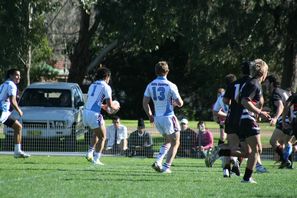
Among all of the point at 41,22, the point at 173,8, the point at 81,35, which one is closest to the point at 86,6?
the point at 41,22

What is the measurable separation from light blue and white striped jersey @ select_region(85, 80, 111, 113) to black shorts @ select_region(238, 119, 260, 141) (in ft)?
14.4

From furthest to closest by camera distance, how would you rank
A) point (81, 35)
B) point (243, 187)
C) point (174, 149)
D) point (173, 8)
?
point (81, 35) < point (173, 8) < point (174, 149) < point (243, 187)

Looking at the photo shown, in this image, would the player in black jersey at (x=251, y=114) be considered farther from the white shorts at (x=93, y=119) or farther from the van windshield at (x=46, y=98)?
the van windshield at (x=46, y=98)

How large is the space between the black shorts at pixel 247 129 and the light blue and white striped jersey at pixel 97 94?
173 inches

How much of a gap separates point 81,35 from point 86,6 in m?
8.31

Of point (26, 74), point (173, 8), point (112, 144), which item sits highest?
point (173, 8)

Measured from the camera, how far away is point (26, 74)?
125 ft

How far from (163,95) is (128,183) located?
118 inches

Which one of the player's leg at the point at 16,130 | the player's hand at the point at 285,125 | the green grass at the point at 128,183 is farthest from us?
the player's leg at the point at 16,130

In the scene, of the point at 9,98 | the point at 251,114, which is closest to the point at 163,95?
the point at 251,114

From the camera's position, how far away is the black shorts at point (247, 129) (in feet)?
44.0

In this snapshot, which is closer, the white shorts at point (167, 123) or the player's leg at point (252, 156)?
the player's leg at point (252, 156)

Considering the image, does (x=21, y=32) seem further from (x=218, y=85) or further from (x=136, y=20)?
(x=218, y=85)

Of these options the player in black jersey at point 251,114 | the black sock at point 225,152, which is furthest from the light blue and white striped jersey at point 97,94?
the player in black jersey at point 251,114
